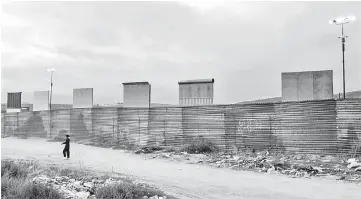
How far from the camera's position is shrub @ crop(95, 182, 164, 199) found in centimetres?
696

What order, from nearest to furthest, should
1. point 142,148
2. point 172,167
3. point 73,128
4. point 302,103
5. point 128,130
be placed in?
point 172,167 < point 302,103 < point 142,148 < point 128,130 < point 73,128

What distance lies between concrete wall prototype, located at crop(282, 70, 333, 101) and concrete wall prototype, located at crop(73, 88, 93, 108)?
523 inches

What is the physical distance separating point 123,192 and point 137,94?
12.1 m

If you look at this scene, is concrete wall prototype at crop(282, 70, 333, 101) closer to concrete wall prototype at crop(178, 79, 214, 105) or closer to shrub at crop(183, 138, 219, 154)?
concrete wall prototype at crop(178, 79, 214, 105)

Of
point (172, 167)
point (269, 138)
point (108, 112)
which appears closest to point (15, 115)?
point (108, 112)

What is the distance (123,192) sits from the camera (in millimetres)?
7145

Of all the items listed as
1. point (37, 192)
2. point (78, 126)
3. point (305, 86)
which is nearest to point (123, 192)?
point (37, 192)

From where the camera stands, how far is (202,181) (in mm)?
9781

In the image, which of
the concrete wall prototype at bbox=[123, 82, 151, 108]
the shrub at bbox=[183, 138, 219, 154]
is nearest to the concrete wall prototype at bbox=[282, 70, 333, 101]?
the shrub at bbox=[183, 138, 219, 154]

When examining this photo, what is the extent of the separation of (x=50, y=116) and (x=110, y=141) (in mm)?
7391

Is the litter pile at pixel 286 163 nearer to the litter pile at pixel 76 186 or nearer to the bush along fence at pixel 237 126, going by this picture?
the bush along fence at pixel 237 126

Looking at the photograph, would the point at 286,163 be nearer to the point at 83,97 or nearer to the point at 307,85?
the point at 307,85

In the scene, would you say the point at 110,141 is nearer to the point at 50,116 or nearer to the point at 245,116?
the point at 50,116

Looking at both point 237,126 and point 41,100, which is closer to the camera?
point 237,126
